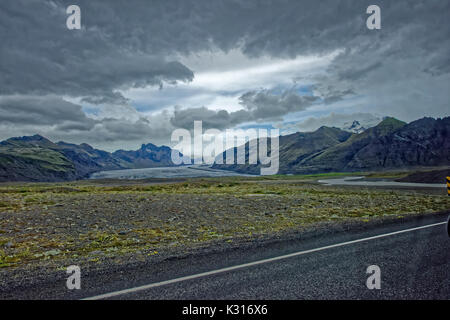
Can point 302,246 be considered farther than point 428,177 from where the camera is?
No

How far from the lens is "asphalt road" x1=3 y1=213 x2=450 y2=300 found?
5.14 metres

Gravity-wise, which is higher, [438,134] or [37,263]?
[438,134]

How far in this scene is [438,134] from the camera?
196 metres

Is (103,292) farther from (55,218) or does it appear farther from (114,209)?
(114,209)

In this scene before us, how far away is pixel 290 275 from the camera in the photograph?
236 inches

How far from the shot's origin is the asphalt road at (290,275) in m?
5.14
